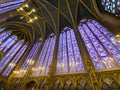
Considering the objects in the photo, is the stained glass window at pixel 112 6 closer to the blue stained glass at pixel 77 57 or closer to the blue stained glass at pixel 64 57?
the blue stained glass at pixel 77 57

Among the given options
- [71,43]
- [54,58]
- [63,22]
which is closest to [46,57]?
[54,58]

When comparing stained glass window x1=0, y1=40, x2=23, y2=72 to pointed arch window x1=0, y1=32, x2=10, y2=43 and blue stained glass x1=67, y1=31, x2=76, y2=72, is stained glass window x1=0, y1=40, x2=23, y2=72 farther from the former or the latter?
blue stained glass x1=67, y1=31, x2=76, y2=72

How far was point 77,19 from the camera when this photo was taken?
15.0 meters

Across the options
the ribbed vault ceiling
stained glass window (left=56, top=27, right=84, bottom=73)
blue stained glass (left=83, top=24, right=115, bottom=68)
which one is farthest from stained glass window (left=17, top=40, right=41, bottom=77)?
blue stained glass (left=83, top=24, right=115, bottom=68)

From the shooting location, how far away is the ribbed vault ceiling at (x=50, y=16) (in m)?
14.6

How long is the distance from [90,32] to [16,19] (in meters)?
8.88

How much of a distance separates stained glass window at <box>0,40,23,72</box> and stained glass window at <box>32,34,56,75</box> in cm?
380

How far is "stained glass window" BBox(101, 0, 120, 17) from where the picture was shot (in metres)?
11.1

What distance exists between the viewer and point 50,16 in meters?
16.1

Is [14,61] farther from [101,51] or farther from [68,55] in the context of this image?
[101,51]

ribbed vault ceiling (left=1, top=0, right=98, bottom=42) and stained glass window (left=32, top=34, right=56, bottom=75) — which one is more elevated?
ribbed vault ceiling (left=1, top=0, right=98, bottom=42)

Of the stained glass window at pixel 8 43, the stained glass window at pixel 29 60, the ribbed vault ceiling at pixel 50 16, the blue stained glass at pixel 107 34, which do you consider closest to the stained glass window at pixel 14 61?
the stained glass window at pixel 29 60

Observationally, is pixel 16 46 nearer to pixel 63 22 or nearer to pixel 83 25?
pixel 63 22

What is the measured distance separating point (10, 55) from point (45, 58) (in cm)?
490
